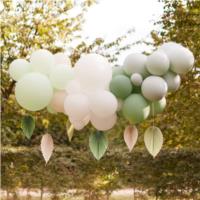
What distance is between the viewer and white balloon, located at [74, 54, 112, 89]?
2.55 metres

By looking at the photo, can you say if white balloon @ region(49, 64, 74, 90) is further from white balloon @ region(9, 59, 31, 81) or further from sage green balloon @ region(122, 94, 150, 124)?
sage green balloon @ region(122, 94, 150, 124)

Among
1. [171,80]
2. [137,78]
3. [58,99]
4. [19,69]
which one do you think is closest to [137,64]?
[137,78]

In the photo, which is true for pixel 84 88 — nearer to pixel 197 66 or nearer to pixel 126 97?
pixel 126 97

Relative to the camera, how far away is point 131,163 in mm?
6148

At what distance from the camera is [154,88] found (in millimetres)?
2455

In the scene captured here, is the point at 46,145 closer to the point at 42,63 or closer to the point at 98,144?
the point at 98,144

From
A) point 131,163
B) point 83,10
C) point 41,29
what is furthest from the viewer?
point 83,10

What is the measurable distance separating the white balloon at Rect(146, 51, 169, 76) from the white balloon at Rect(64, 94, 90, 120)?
37 cm

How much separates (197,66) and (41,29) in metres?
2.41

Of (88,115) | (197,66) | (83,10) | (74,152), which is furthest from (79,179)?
(88,115)

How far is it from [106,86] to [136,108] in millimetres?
203

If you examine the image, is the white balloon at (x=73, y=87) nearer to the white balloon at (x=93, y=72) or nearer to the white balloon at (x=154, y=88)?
the white balloon at (x=93, y=72)

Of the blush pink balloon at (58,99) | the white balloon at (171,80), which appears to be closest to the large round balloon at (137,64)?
the white balloon at (171,80)

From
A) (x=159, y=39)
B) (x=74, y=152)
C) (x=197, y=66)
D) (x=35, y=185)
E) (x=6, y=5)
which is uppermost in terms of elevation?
(x=6, y=5)
